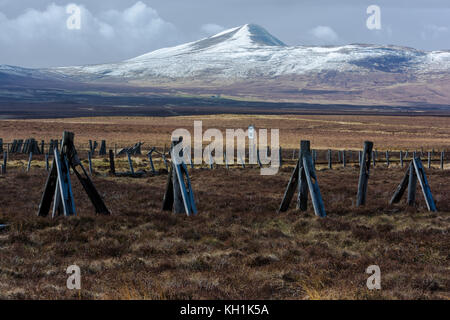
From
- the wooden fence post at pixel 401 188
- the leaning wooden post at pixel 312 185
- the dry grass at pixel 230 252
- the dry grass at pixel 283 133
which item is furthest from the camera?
the dry grass at pixel 283 133

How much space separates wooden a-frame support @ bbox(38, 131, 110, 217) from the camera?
1269 centimetres

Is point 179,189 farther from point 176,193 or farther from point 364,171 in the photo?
point 364,171

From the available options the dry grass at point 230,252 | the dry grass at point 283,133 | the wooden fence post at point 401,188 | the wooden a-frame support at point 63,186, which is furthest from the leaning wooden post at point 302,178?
the dry grass at point 283,133

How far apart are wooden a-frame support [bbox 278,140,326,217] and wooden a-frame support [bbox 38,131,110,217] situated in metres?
5.18

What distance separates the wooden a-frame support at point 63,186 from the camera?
41.6 feet

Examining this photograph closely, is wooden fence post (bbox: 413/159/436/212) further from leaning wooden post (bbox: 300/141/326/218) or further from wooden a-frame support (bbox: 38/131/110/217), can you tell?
wooden a-frame support (bbox: 38/131/110/217)

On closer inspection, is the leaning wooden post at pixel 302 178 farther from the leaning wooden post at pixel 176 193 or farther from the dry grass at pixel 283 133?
the dry grass at pixel 283 133

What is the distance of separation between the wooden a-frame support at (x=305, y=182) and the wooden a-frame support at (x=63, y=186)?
518 centimetres

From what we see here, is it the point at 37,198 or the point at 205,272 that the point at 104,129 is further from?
the point at 205,272

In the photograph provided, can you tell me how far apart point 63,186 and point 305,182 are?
6500mm

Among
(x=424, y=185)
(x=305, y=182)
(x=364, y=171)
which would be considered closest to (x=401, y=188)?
(x=424, y=185)

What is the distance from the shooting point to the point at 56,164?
1278 centimetres
